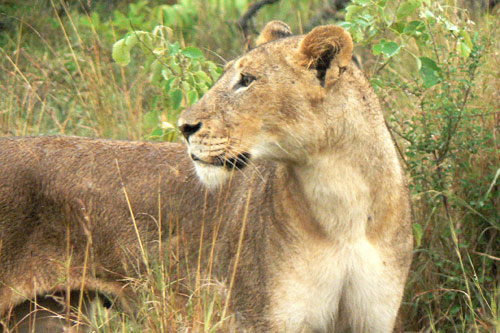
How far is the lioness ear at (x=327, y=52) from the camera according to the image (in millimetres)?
3355

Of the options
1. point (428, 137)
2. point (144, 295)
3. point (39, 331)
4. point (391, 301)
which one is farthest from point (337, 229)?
point (39, 331)

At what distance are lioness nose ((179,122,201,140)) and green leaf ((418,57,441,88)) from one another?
1.50 m

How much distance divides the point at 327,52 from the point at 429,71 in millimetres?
1183

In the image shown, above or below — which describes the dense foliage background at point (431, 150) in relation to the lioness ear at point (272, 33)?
below

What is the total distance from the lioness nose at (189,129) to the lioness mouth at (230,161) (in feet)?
0.29

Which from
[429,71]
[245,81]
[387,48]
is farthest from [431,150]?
[245,81]

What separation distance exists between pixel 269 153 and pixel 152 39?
61.8 inches

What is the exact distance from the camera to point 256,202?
380cm

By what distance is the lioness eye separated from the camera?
3461mm

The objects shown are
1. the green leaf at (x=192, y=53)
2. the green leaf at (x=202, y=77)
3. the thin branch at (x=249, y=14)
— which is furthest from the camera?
the thin branch at (x=249, y=14)

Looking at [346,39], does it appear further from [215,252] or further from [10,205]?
[10,205]

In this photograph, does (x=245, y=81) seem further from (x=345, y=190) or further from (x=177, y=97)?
(x=177, y=97)

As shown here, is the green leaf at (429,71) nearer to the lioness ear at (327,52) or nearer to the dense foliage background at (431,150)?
the dense foliage background at (431,150)

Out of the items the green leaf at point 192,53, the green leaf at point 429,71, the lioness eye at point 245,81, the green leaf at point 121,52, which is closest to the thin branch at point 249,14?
the green leaf at point 192,53
